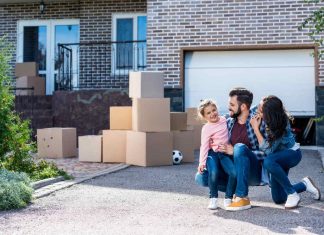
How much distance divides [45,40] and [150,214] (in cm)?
1224

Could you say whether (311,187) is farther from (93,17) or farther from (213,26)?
(93,17)

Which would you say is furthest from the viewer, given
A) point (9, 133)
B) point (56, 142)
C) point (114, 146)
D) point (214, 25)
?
point (214, 25)

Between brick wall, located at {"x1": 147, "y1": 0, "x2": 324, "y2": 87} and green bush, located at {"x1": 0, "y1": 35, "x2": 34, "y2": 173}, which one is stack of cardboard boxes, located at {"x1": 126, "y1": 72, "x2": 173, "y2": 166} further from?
brick wall, located at {"x1": 147, "y1": 0, "x2": 324, "y2": 87}

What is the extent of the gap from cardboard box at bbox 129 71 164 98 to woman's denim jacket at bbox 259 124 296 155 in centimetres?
439

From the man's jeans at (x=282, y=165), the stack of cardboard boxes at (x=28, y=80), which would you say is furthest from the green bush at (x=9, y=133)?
the stack of cardboard boxes at (x=28, y=80)

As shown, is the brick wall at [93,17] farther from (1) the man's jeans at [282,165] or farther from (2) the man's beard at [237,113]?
(1) the man's jeans at [282,165]

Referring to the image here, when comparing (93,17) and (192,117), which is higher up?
(93,17)

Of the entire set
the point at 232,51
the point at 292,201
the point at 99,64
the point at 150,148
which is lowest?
the point at 292,201

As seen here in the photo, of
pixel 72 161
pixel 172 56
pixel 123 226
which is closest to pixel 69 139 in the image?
pixel 72 161

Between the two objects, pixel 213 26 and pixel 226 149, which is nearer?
A: pixel 226 149

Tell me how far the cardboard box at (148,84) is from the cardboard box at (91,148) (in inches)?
45.8

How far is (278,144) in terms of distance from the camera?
581 centimetres

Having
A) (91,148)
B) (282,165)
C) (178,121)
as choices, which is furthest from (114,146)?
(282,165)

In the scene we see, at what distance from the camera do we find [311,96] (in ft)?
44.2
